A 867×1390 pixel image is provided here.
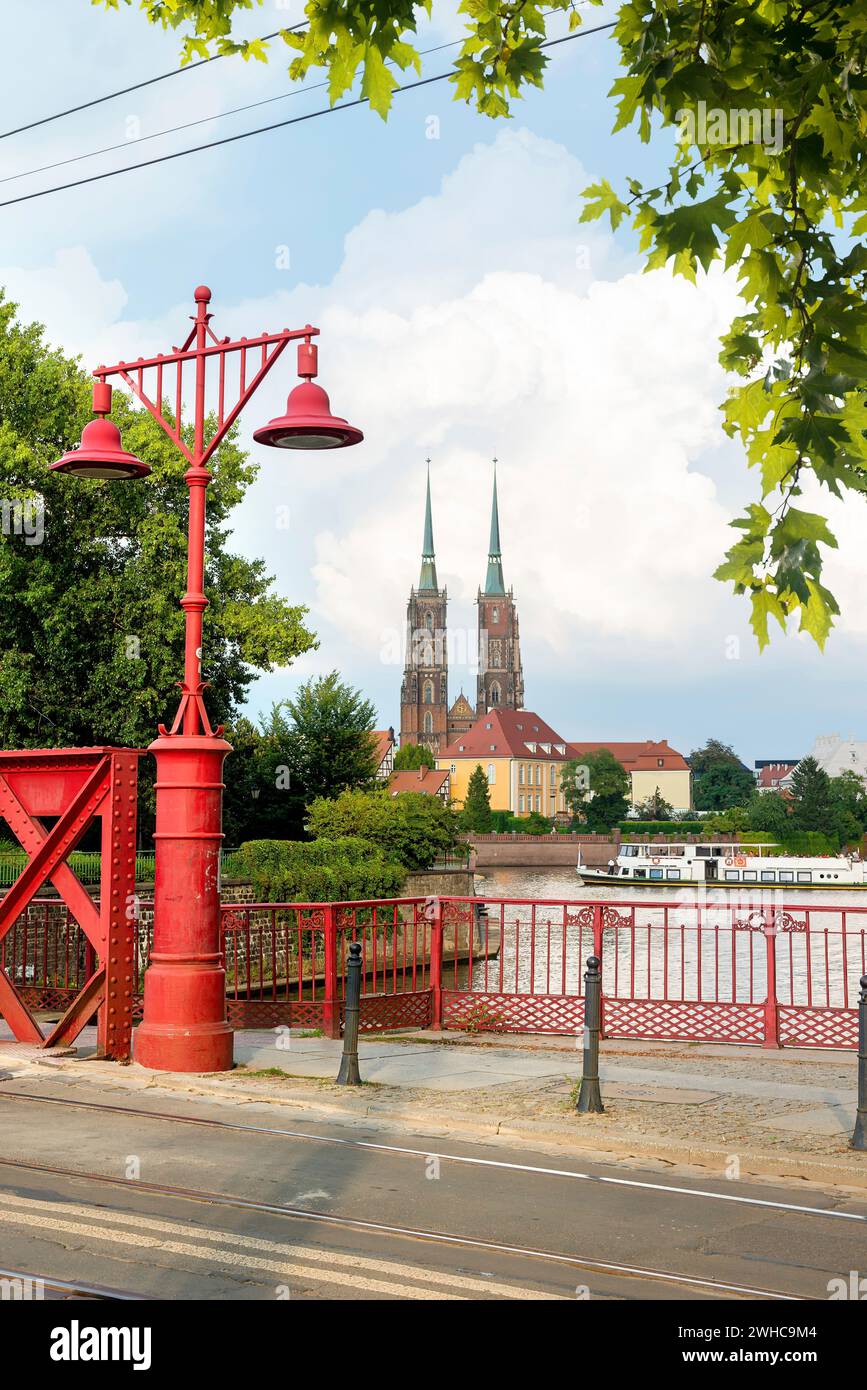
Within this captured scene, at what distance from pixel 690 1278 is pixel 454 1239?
1169mm

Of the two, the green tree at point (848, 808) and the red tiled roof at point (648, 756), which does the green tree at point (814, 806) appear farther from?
the red tiled roof at point (648, 756)

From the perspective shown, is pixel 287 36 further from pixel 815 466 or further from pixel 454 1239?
pixel 454 1239

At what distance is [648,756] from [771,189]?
616 feet

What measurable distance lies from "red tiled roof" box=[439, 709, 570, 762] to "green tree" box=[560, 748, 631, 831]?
57.8 feet

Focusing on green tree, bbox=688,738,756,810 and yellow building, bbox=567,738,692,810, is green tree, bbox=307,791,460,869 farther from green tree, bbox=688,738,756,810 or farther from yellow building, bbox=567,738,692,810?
yellow building, bbox=567,738,692,810

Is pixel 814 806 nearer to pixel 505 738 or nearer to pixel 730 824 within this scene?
pixel 730 824

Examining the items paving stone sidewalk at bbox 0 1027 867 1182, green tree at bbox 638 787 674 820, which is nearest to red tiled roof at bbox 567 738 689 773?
green tree at bbox 638 787 674 820

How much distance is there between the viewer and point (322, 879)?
114 ft

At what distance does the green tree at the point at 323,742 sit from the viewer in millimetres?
46781

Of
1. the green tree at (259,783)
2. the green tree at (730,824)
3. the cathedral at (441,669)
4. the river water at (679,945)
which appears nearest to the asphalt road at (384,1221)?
the river water at (679,945)

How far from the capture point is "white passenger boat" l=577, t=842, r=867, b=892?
243 feet

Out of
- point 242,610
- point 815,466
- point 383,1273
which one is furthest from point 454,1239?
point 242,610

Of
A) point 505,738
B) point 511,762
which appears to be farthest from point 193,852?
point 505,738

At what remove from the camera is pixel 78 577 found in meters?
38.9
